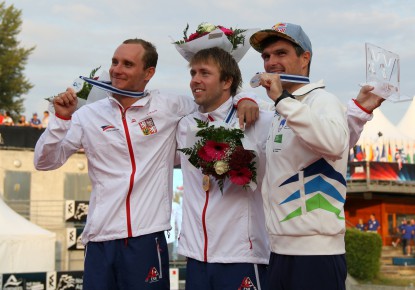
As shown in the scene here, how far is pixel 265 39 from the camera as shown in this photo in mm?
4527

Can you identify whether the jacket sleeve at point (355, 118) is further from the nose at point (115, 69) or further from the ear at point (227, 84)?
the nose at point (115, 69)

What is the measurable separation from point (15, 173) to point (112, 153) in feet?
74.5

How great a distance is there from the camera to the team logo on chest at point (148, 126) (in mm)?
5199

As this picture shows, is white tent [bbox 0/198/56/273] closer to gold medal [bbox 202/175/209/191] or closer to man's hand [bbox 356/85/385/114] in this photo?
gold medal [bbox 202/175/209/191]

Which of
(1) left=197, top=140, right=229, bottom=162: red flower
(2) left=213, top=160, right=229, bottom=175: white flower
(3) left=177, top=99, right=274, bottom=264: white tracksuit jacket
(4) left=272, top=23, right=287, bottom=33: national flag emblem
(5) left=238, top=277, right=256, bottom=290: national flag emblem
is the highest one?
(4) left=272, top=23, right=287, bottom=33: national flag emblem

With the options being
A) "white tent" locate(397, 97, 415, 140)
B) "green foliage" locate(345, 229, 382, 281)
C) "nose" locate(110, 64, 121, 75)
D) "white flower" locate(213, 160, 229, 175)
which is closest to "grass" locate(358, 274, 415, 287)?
"green foliage" locate(345, 229, 382, 281)

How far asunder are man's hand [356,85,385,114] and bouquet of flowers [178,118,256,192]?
0.74m

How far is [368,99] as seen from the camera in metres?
4.41

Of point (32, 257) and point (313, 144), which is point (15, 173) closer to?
point (32, 257)

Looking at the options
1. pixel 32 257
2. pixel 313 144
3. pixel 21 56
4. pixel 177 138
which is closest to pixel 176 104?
pixel 177 138

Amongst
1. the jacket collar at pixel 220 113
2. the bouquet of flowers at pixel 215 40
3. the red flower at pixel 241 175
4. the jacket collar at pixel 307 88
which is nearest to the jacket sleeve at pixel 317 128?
the jacket collar at pixel 307 88

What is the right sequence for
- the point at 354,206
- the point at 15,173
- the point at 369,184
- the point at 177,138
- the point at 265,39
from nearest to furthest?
the point at 265,39
the point at 177,138
the point at 15,173
the point at 369,184
the point at 354,206

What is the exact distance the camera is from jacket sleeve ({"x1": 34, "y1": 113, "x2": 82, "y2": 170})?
502 cm

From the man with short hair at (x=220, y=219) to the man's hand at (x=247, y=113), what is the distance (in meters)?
0.08
